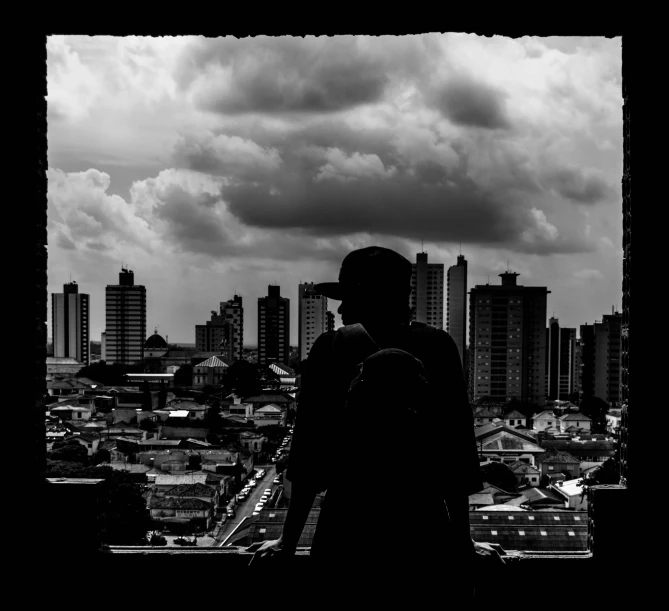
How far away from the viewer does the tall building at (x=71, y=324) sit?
258ft

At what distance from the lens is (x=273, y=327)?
70.1 m

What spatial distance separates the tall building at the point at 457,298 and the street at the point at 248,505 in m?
9.14

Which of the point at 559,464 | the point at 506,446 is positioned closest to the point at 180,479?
the point at 506,446

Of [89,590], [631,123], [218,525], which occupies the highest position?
[631,123]

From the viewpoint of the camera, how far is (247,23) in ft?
7.84

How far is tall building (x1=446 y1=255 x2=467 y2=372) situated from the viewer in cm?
3116

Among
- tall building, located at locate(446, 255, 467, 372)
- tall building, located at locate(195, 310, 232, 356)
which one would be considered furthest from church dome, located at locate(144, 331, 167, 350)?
tall building, located at locate(446, 255, 467, 372)

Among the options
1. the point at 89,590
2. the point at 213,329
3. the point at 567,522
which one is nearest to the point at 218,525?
the point at 567,522

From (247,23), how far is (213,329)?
8427 cm

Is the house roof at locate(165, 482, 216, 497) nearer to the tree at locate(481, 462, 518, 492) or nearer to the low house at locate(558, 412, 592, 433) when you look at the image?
the tree at locate(481, 462, 518, 492)

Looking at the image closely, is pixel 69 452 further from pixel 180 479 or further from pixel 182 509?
pixel 182 509

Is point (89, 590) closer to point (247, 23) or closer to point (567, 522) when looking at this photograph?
point (247, 23)

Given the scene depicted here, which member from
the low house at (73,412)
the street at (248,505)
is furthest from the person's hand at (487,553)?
the low house at (73,412)

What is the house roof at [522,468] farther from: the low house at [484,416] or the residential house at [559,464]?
the low house at [484,416]
